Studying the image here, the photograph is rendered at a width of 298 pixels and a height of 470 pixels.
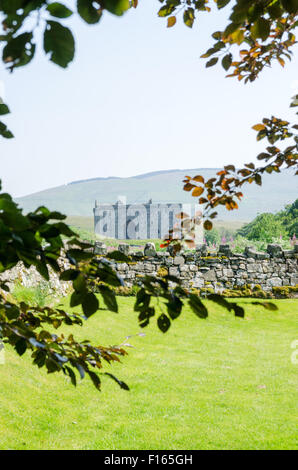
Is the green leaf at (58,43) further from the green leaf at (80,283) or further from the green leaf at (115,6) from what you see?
the green leaf at (80,283)

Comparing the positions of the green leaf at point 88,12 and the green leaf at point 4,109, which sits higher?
the green leaf at point 88,12

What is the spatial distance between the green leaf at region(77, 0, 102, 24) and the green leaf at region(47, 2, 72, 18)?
0.07 meters

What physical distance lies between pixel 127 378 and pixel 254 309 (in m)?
6.02

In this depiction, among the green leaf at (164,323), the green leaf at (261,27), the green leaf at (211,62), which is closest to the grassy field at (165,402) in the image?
the green leaf at (164,323)

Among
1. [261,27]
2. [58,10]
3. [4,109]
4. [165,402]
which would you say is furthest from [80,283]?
[165,402]

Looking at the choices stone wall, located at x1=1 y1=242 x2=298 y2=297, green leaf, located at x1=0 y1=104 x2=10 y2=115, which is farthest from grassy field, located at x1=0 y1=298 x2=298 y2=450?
stone wall, located at x1=1 y1=242 x2=298 y2=297

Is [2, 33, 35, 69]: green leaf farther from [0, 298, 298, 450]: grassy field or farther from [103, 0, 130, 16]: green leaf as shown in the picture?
[0, 298, 298, 450]: grassy field

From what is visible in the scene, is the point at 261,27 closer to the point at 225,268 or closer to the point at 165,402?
the point at 165,402

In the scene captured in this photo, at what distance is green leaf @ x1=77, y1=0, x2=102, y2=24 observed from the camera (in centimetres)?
105

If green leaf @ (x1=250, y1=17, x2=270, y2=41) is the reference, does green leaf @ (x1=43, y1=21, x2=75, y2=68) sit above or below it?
below

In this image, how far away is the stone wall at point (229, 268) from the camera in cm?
1221

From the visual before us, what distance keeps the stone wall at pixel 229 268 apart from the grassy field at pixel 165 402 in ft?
13.6

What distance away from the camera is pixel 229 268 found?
12.2 meters

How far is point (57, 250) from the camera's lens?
131 cm
